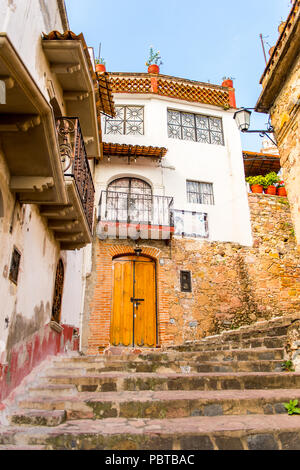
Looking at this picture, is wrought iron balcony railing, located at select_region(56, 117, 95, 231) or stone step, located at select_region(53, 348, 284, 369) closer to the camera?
stone step, located at select_region(53, 348, 284, 369)

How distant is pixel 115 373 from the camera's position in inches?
199

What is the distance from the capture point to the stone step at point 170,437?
3043mm

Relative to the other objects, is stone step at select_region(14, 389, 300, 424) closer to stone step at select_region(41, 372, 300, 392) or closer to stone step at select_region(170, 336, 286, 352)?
stone step at select_region(41, 372, 300, 392)

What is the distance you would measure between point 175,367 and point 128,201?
26.0ft

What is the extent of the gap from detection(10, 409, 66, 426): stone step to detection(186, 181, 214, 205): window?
393 inches

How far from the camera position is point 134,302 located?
1130 centimetres

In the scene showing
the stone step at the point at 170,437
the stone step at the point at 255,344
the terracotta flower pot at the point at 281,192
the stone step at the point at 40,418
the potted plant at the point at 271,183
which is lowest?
the stone step at the point at 170,437

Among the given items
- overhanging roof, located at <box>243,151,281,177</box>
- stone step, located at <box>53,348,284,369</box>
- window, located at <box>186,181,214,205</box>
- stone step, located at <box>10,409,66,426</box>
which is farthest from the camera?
overhanging roof, located at <box>243,151,281,177</box>

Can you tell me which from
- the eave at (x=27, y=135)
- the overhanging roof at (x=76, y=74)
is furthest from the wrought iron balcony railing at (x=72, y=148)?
the overhanging roof at (x=76, y=74)

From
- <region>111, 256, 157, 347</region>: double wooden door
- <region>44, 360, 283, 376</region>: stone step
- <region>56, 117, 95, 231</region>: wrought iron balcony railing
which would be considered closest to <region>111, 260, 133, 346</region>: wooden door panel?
<region>111, 256, 157, 347</region>: double wooden door

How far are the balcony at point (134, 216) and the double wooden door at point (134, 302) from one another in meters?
0.92

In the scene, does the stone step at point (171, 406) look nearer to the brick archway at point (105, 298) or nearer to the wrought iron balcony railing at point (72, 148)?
the wrought iron balcony railing at point (72, 148)

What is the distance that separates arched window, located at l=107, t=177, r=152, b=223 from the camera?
1212 centimetres

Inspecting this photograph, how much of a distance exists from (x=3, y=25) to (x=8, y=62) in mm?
1628
